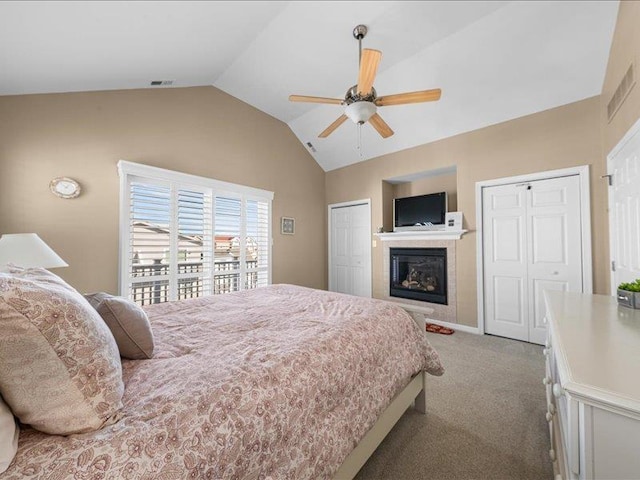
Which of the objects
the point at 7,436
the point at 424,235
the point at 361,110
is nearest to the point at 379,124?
the point at 361,110

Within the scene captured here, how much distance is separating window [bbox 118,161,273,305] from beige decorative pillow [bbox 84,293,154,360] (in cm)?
211

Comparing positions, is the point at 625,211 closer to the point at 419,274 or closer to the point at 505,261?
the point at 505,261

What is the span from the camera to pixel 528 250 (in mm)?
3297

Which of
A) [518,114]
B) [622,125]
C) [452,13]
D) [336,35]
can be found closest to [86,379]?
[336,35]

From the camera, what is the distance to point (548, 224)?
3174mm

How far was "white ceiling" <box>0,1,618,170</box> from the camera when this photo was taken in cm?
193

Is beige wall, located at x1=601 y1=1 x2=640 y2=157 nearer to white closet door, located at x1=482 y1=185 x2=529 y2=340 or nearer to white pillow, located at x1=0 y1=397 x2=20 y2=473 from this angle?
white closet door, located at x1=482 y1=185 x2=529 y2=340

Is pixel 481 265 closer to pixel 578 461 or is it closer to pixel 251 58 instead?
pixel 578 461

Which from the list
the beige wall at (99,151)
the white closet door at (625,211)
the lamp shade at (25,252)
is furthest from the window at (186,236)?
the white closet door at (625,211)

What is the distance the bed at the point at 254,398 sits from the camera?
2.14ft

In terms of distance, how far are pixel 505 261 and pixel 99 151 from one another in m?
5.03

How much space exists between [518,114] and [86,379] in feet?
14.9

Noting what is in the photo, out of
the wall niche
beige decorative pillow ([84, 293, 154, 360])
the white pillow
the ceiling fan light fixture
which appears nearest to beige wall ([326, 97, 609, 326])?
the wall niche

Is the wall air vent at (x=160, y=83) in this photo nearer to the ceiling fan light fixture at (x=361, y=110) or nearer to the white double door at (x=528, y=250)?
the ceiling fan light fixture at (x=361, y=110)
